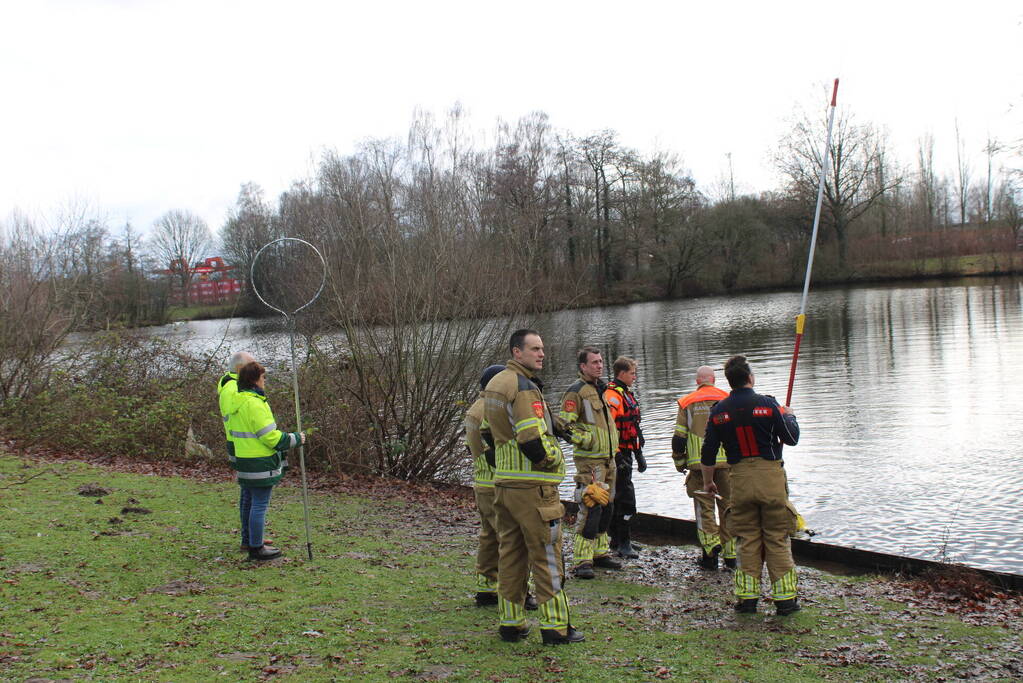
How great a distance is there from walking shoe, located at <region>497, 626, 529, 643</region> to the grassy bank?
9cm

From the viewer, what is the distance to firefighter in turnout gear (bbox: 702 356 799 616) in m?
6.61

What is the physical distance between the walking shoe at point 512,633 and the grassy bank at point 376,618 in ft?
0.30

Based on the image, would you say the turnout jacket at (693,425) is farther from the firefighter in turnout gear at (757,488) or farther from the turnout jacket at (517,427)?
the turnout jacket at (517,427)

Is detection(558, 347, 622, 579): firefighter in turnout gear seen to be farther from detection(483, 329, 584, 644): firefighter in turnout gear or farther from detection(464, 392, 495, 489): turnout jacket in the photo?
detection(483, 329, 584, 644): firefighter in turnout gear

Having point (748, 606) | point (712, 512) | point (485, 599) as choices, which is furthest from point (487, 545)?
point (712, 512)

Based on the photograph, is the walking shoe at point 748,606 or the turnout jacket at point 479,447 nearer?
the turnout jacket at point 479,447

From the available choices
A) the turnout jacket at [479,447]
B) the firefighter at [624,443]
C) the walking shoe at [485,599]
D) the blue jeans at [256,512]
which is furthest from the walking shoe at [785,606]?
the blue jeans at [256,512]

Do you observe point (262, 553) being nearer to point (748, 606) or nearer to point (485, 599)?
point (485, 599)

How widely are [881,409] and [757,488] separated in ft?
42.7

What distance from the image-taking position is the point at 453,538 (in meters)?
9.69

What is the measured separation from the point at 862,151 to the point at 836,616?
63.6 m

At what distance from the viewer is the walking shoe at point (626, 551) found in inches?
350

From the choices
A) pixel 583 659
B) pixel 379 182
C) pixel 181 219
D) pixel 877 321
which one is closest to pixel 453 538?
pixel 583 659

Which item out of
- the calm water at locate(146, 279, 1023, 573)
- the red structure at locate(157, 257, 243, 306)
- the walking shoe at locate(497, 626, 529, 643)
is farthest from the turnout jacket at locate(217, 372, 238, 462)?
the red structure at locate(157, 257, 243, 306)
